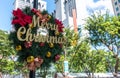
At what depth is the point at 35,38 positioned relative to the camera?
16.2ft

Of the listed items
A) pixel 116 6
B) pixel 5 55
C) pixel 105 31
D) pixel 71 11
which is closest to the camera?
pixel 105 31

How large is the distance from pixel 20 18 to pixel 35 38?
0.53m

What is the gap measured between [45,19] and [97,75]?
1345 inches

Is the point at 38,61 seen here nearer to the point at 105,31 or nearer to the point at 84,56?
the point at 105,31

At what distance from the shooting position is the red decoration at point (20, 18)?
4.87m

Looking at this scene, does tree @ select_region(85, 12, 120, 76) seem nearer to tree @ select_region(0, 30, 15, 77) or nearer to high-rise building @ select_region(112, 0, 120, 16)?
tree @ select_region(0, 30, 15, 77)

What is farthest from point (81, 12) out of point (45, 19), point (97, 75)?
point (45, 19)

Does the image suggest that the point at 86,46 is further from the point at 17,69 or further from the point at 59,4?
the point at 59,4

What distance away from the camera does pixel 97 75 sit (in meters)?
38.2

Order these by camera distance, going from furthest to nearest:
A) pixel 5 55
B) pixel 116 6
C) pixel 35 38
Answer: pixel 116 6
pixel 5 55
pixel 35 38

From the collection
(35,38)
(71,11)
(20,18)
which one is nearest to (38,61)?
(35,38)

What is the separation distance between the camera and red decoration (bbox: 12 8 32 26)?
4.87 meters

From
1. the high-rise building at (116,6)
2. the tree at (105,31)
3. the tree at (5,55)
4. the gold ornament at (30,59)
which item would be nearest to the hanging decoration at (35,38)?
the gold ornament at (30,59)

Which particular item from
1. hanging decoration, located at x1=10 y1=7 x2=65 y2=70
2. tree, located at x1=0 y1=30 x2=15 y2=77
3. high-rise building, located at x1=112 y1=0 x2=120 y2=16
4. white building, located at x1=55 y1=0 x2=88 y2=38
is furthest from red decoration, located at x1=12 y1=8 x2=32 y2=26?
white building, located at x1=55 y1=0 x2=88 y2=38
